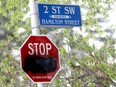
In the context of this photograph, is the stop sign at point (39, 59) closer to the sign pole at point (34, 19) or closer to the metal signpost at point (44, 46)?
the metal signpost at point (44, 46)

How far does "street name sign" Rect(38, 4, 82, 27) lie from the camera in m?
6.42

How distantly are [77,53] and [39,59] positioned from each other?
130 inches

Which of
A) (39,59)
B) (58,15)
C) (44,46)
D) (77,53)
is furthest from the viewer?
(77,53)

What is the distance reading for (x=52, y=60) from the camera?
6.11 meters

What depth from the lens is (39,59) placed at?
6031 millimetres

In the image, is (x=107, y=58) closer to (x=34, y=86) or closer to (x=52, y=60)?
(x=34, y=86)

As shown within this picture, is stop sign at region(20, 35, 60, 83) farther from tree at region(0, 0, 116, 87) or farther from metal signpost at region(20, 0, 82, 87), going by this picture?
tree at region(0, 0, 116, 87)

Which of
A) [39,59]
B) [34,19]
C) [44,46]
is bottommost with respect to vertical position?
[39,59]

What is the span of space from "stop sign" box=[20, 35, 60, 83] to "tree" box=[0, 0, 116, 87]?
8.31 ft

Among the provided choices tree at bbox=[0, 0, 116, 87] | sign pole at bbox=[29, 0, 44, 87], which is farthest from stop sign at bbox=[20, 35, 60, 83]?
tree at bbox=[0, 0, 116, 87]

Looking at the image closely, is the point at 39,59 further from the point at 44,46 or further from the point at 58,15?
the point at 58,15

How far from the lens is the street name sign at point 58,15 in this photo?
642 cm

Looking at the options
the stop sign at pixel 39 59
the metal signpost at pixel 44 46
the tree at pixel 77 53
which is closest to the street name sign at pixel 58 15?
the metal signpost at pixel 44 46

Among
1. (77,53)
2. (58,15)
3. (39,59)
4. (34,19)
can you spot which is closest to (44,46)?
(39,59)
